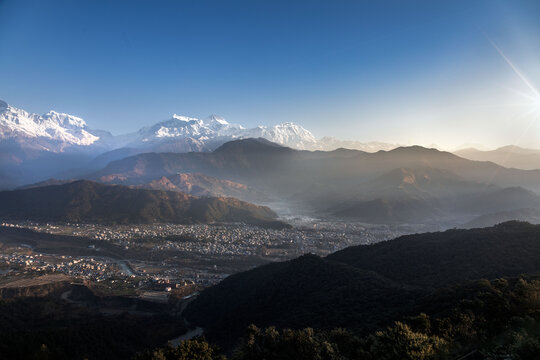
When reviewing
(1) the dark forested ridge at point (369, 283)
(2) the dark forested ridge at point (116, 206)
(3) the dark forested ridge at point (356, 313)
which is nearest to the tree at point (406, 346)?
(3) the dark forested ridge at point (356, 313)

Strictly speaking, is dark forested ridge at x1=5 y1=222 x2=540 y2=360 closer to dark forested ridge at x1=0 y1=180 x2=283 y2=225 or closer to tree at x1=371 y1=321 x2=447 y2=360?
tree at x1=371 y1=321 x2=447 y2=360

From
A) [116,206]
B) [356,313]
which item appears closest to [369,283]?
[356,313]

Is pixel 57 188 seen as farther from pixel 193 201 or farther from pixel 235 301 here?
pixel 235 301

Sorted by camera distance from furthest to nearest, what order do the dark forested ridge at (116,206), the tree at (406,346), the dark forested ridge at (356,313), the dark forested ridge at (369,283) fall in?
the dark forested ridge at (116,206), the dark forested ridge at (369,283), the dark forested ridge at (356,313), the tree at (406,346)

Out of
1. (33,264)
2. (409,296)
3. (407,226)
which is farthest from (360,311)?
(407,226)

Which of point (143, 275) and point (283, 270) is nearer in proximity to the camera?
point (283, 270)

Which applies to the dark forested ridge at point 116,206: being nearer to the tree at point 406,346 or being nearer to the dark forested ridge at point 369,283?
the dark forested ridge at point 369,283

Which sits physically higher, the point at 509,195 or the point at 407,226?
the point at 509,195

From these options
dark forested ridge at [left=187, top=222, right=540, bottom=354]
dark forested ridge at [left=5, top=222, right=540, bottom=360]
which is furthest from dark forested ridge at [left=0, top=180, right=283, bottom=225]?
dark forested ridge at [left=5, top=222, right=540, bottom=360]
